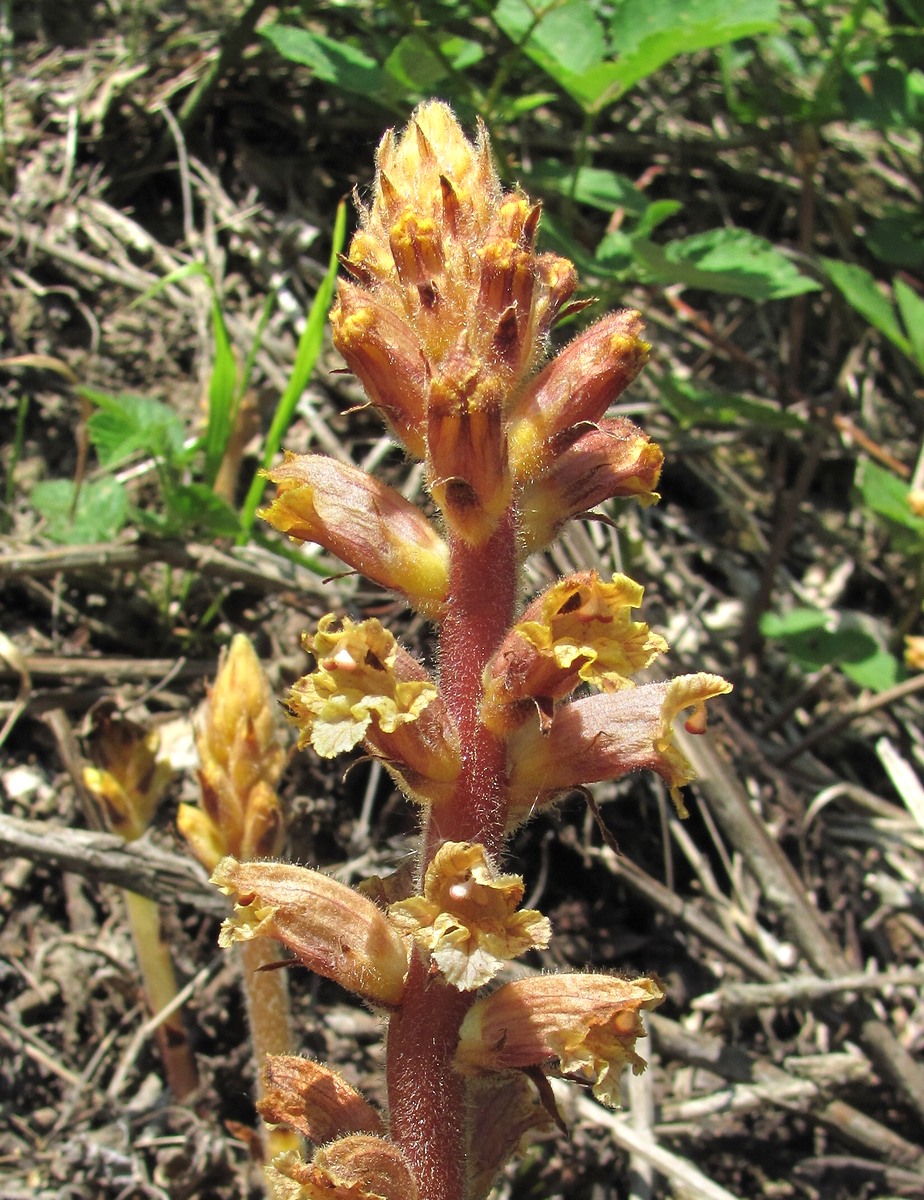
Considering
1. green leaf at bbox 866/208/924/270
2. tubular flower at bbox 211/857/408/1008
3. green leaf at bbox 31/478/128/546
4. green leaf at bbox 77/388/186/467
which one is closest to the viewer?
tubular flower at bbox 211/857/408/1008

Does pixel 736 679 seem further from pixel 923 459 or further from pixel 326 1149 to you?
pixel 326 1149

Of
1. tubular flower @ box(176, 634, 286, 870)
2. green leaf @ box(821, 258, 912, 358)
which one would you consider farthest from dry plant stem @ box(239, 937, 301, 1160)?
green leaf @ box(821, 258, 912, 358)

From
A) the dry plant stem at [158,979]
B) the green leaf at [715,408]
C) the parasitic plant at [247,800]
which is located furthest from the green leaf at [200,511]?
the green leaf at [715,408]

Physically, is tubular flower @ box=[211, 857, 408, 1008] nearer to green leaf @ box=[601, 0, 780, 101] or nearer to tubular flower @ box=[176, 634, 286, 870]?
tubular flower @ box=[176, 634, 286, 870]

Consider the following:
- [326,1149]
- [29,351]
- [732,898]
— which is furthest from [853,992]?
[29,351]

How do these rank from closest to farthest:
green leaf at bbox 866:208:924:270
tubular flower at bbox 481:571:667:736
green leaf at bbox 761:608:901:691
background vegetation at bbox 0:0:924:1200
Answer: tubular flower at bbox 481:571:667:736
background vegetation at bbox 0:0:924:1200
green leaf at bbox 761:608:901:691
green leaf at bbox 866:208:924:270

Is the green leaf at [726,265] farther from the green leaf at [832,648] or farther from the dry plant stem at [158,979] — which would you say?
the dry plant stem at [158,979]

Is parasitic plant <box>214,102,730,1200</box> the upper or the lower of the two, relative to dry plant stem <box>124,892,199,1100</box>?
upper

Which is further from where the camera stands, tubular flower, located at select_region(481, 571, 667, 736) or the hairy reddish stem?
the hairy reddish stem

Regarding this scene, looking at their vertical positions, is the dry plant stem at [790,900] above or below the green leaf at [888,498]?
below
